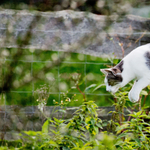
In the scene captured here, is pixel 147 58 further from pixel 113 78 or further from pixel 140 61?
pixel 113 78

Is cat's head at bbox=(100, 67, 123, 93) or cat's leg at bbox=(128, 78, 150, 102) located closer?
cat's leg at bbox=(128, 78, 150, 102)

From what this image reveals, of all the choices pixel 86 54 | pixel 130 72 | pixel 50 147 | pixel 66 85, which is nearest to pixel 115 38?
pixel 86 54

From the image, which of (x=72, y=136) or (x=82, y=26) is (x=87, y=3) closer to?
(x=72, y=136)

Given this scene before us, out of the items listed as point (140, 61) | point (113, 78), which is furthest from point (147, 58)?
point (113, 78)

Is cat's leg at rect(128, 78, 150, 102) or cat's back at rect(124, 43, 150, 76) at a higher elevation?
cat's back at rect(124, 43, 150, 76)

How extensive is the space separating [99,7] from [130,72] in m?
0.50

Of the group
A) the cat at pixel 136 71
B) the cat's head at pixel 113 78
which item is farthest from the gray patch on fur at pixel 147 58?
the cat's head at pixel 113 78

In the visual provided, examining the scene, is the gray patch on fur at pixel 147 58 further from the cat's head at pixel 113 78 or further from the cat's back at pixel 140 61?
the cat's head at pixel 113 78

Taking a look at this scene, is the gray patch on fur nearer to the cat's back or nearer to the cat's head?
the cat's back

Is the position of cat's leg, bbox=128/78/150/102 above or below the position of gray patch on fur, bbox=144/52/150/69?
below

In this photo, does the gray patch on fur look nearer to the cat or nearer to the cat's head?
the cat

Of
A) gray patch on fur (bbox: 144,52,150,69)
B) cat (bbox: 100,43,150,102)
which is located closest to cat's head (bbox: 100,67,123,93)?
cat (bbox: 100,43,150,102)

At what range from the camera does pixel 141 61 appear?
2.67ft

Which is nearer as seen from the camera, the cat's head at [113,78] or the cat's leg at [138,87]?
the cat's leg at [138,87]
